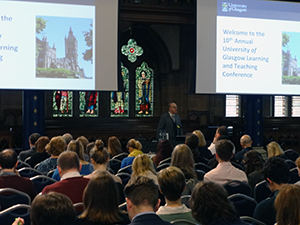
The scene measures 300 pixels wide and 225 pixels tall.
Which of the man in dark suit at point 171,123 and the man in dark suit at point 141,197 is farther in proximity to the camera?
the man in dark suit at point 171,123

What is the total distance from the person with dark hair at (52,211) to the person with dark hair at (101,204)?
17.9 inches

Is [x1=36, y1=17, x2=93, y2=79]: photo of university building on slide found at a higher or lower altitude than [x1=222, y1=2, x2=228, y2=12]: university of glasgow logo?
lower

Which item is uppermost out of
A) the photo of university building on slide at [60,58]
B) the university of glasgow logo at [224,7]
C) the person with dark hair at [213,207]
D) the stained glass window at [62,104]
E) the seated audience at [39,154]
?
the university of glasgow logo at [224,7]

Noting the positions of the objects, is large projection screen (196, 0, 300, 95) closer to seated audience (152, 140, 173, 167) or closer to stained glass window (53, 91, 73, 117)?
seated audience (152, 140, 173, 167)

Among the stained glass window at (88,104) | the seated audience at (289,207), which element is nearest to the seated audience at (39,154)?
the seated audience at (289,207)

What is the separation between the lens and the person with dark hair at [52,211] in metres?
1.65

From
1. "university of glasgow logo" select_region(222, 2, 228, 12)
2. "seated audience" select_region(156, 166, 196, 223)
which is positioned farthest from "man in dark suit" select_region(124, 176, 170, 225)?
"university of glasgow logo" select_region(222, 2, 228, 12)

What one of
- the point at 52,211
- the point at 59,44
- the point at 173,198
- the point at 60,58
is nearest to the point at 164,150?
the point at 173,198

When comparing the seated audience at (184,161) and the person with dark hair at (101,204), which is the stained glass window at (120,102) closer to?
the seated audience at (184,161)

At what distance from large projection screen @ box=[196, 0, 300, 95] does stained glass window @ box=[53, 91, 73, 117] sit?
22.7ft

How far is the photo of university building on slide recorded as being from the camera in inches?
295

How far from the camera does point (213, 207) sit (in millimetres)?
1910

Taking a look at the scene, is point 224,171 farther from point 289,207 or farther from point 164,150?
point 289,207

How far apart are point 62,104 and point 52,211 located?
1246cm
